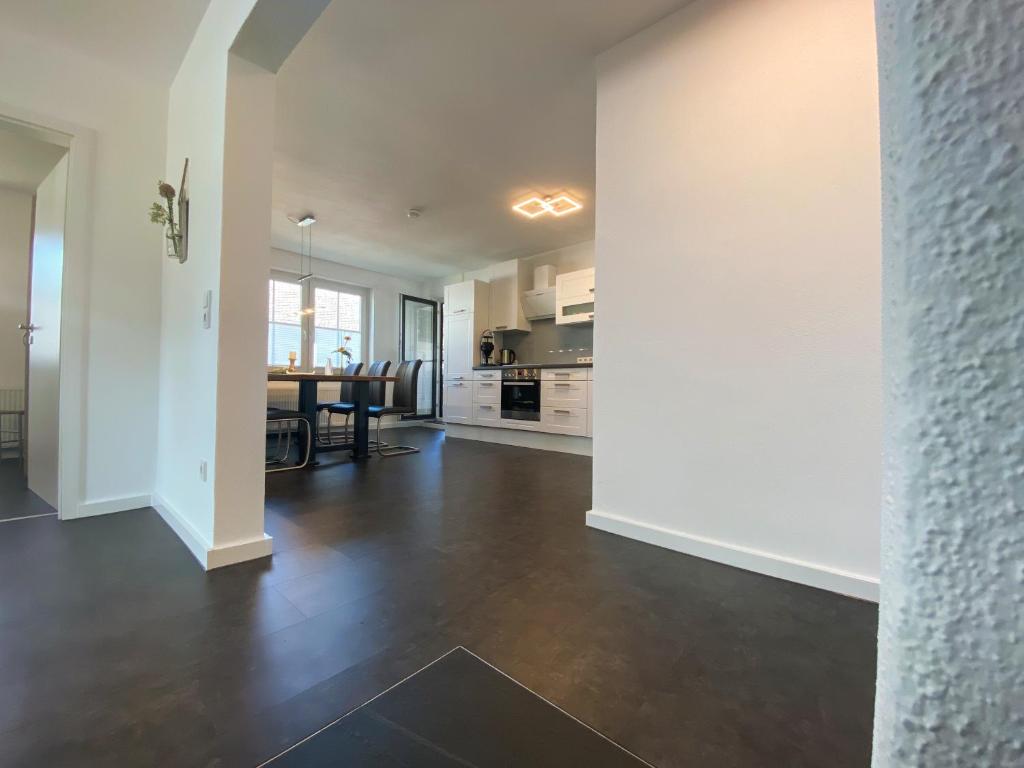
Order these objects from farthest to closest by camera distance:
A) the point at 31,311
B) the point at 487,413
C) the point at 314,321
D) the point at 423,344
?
the point at 423,344 → the point at 314,321 → the point at 487,413 → the point at 31,311

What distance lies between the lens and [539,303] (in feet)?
19.0

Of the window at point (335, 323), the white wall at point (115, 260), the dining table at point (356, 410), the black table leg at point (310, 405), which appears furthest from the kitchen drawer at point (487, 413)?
the white wall at point (115, 260)

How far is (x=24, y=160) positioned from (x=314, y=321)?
10.7ft

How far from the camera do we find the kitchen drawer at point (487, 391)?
17.7ft

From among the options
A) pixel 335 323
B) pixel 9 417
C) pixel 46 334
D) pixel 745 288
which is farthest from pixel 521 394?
pixel 9 417

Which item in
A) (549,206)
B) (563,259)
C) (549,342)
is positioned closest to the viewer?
(549,206)

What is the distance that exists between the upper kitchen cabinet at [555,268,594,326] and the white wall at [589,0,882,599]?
2671mm

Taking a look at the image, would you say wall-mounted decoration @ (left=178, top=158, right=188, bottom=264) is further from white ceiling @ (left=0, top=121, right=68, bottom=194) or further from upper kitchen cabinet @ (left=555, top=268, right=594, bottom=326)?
upper kitchen cabinet @ (left=555, top=268, right=594, bottom=326)

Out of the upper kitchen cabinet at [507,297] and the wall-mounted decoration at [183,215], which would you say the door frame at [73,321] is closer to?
the wall-mounted decoration at [183,215]

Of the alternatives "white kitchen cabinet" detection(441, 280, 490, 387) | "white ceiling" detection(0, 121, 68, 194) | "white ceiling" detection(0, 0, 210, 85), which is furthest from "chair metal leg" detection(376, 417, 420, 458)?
"white ceiling" detection(0, 121, 68, 194)

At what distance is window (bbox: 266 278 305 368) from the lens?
5.88 metres

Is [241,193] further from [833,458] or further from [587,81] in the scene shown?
[833,458]

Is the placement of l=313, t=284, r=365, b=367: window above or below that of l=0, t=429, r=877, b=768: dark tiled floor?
above

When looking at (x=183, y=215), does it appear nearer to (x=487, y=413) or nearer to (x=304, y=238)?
(x=304, y=238)
